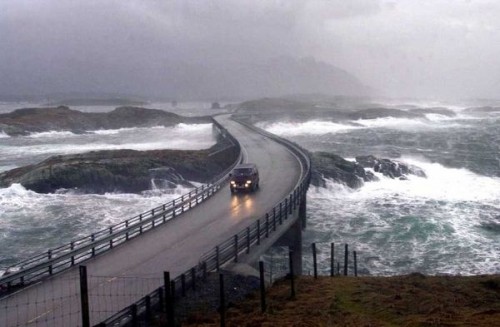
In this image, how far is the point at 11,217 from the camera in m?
39.7

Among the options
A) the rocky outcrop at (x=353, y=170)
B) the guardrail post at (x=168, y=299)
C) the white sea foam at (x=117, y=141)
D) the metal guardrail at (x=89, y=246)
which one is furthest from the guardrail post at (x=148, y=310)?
the white sea foam at (x=117, y=141)

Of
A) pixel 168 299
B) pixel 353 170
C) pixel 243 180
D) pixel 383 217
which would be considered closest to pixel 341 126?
pixel 353 170

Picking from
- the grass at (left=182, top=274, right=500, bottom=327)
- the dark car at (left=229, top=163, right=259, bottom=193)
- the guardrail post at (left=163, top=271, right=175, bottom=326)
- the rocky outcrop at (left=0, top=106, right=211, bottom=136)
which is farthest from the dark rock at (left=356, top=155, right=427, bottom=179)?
the rocky outcrop at (left=0, top=106, right=211, bottom=136)

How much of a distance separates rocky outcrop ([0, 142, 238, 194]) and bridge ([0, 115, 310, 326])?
41.9 feet

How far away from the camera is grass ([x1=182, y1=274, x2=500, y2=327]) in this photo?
1645cm

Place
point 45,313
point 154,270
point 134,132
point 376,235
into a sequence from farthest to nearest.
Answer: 1. point 134,132
2. point 376,235
3. point 154,270
4. point 45,313

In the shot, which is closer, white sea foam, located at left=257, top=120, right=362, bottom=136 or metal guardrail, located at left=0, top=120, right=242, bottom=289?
metal guardrail, located at left=0, top=120, right=242, bottom=289

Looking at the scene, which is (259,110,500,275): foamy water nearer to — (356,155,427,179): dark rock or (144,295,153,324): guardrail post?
(356,155,427,179): dark rock

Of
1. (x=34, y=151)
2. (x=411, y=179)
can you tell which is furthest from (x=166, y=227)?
(x=34, y=151)

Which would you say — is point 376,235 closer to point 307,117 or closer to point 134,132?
point 134,132

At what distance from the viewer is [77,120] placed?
437ft

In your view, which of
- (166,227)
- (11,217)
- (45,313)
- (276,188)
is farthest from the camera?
(11,217)

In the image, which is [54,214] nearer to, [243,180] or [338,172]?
[243,180]

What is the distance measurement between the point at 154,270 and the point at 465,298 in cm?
1185
